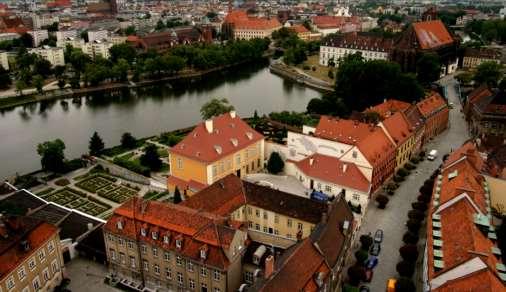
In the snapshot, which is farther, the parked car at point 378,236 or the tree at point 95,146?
the tree at point 95,146

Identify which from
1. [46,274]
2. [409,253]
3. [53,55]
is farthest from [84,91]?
[409,253]

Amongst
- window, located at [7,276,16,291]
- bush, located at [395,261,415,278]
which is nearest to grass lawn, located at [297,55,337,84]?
bush, located at [395,261,415,278]

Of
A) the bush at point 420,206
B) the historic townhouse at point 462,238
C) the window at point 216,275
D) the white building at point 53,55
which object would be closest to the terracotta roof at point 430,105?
the historic townhouse at point 462,238

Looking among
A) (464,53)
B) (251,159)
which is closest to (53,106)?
(251,159)

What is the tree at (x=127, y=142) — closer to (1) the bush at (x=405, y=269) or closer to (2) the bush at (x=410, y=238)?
(2) the bush at (x=410, y=238)

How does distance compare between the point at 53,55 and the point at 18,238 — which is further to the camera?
the point at 53,55

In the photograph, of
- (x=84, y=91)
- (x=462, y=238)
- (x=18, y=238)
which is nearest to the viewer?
(x=462, y=238)

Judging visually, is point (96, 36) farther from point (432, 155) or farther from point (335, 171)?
point (335, 171)
